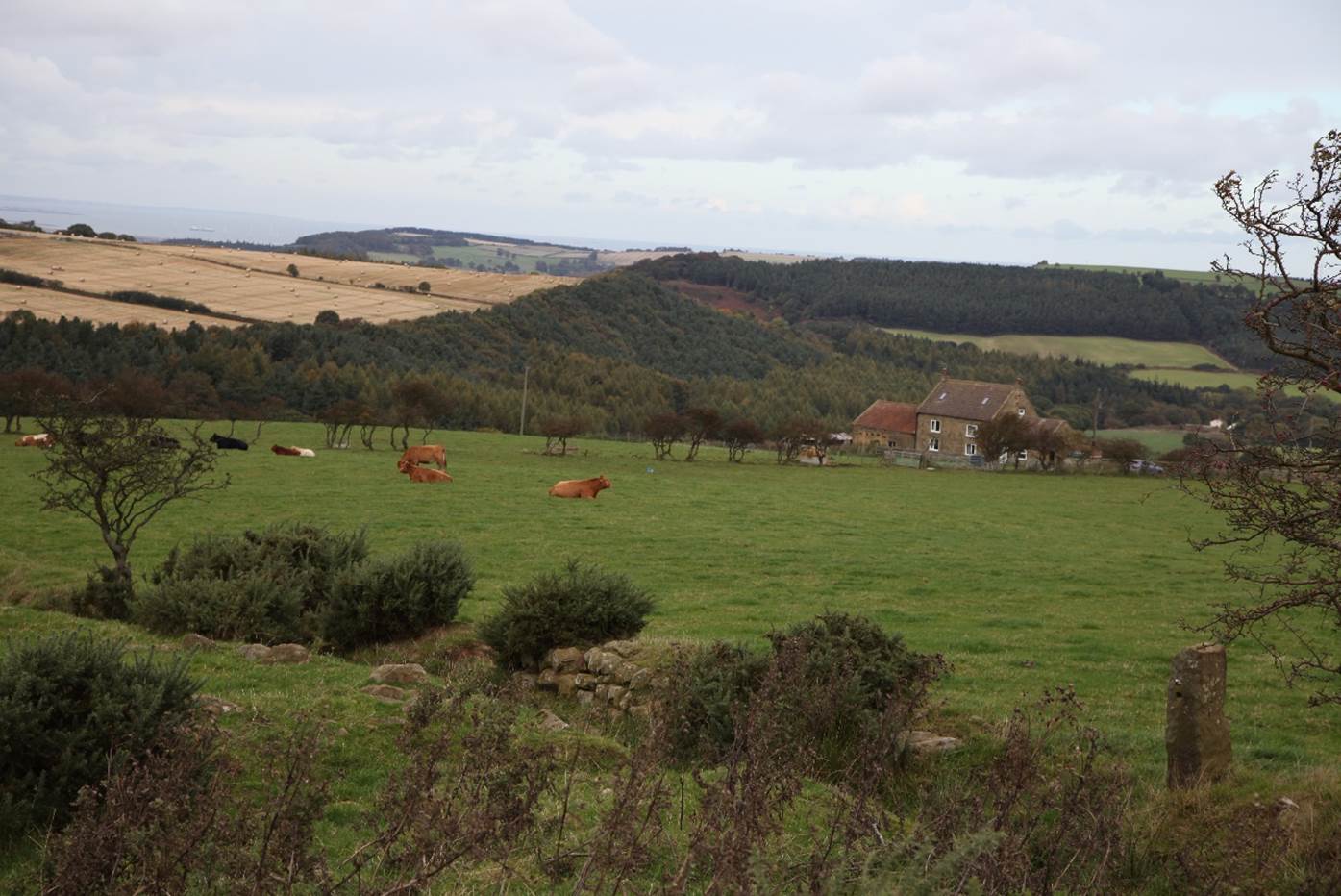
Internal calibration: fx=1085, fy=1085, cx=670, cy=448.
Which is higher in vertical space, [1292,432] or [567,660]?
[1292,432]

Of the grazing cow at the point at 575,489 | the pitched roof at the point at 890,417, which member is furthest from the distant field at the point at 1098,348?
the grazing cow at the point at 575,489

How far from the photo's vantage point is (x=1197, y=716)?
887cm

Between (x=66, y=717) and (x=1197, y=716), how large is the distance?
8569 mm

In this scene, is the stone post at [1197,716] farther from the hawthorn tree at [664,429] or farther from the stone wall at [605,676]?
the hawthorn tree at [664,429]

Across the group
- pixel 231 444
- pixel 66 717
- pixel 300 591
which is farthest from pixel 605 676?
pixel 231 444

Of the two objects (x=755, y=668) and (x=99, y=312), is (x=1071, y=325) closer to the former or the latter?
(x=99, y=312)

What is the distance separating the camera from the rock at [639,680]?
1227 centimetres

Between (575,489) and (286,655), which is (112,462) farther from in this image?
(575,489)

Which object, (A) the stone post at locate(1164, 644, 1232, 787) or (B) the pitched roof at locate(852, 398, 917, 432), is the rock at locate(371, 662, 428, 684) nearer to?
(A) the stone post at locate(1164, 644, 1232, 787)

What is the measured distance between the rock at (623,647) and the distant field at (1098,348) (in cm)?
12948

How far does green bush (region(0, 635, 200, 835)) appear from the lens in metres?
7.05

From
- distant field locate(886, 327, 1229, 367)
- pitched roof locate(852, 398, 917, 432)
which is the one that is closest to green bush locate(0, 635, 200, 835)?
pitched roof locate(852, 398, 917, 432)

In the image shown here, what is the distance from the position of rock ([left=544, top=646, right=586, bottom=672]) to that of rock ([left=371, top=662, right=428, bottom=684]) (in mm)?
2103

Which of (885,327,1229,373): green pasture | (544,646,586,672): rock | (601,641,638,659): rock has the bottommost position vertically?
(544,646,586,672): rock
